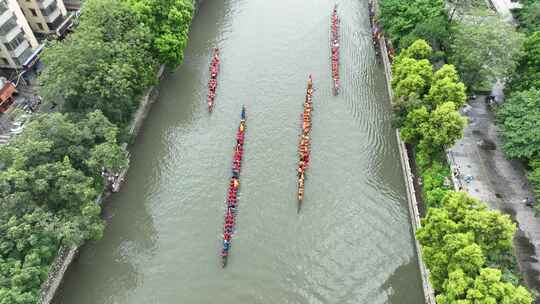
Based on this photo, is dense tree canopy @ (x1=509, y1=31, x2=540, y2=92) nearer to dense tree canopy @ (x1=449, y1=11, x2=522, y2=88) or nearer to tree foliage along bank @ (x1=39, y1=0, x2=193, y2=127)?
dense tree canopy @ (x1=449, y1=11, x2=522, y2=88)

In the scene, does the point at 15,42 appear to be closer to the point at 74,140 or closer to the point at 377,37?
the point at 74,140

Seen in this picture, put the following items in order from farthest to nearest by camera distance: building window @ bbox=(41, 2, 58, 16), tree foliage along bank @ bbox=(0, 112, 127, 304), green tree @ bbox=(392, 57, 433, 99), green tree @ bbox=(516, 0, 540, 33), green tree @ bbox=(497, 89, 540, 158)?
1. building window @ bbox=(41, 2, 58, 16)
2. green tree @ bbox=(516, 0, 540, 33)
3. green tree @ bbox=(392, 57, 433, 99)
4. green tree @ bbox=(497, 89, 540, 158)
5. tree foliage along bank @ bbox=(0, 112, 127, 304)

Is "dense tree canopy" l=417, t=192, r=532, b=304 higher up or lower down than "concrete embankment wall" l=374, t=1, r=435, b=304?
higher up

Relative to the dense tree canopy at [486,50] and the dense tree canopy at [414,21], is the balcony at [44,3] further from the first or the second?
the dense tree canopy at [486,50]

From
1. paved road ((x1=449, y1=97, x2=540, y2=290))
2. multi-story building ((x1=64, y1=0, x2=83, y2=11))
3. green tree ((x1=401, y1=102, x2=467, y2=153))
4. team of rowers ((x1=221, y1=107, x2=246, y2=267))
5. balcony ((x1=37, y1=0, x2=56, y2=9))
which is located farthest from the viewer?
multi-story building ((x1=64, y1=0, x2=83, y2=11))

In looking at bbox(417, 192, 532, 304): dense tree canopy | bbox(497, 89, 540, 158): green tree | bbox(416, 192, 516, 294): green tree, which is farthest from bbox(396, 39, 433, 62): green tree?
bbox(416, 192, 516, 294): green tree
